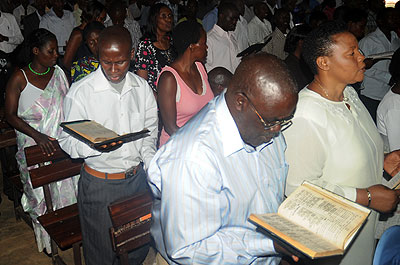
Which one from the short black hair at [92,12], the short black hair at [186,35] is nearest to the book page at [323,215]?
the short black hair at [186,35]

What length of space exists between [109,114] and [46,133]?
1076mm

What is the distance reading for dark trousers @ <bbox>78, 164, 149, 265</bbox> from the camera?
2.44 meters

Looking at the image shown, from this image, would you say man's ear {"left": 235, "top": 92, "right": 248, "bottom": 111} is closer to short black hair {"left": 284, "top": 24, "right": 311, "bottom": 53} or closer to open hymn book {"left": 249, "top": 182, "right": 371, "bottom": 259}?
open hymn book {"left": 249, "top": 182, "right": 371, "bottom": 259}

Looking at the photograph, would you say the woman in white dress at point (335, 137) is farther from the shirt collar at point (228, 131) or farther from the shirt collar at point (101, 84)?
the shirt collar at point (101, 84)

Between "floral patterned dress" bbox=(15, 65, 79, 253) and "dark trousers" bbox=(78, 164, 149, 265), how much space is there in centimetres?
88

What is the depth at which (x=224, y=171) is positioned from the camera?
139 cm

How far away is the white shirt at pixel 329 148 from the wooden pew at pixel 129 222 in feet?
2.68

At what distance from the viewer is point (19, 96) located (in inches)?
121

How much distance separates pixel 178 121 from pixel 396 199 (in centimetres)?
158

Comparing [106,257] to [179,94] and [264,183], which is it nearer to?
[179,94]

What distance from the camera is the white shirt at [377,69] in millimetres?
4516

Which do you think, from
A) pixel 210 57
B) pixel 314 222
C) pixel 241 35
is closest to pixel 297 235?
pixel 314 222

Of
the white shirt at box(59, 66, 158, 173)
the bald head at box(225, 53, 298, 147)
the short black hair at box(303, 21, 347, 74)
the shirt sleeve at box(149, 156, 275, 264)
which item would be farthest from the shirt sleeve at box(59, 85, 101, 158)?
the short black hair at box(303, 21, 347, 74)

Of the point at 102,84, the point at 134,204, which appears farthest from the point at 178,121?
the point at 134,204
